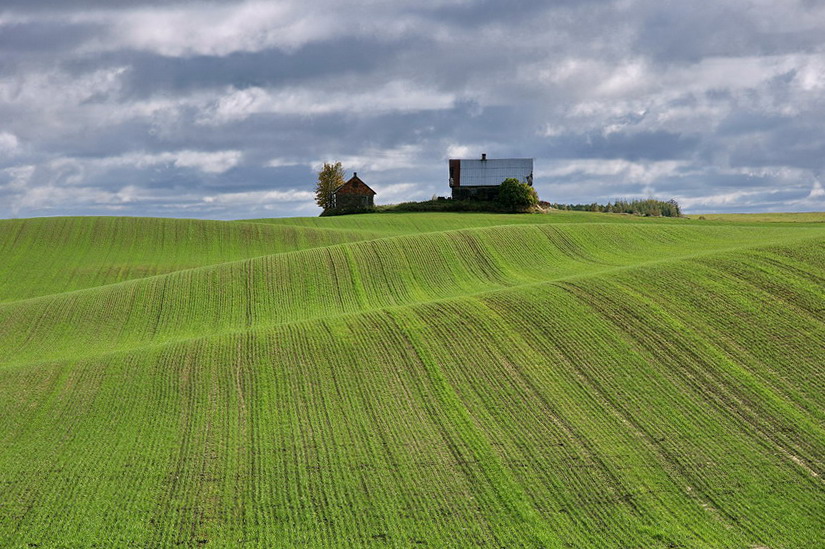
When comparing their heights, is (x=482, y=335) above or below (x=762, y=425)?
above

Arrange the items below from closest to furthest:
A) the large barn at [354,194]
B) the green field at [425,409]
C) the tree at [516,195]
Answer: the green field at [425,409] → the tree at [516,195] → the large barn at [354,194]

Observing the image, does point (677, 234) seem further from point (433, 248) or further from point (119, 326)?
point (119, 326)

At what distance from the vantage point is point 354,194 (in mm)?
110188

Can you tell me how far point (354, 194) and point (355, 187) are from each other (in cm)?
106

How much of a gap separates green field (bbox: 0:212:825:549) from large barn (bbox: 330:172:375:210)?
190 ft

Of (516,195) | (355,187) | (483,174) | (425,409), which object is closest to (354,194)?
(355,187)

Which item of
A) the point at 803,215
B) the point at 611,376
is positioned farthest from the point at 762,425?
the point at 803,215

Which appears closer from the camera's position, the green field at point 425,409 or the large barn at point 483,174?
the green field at point 425,409

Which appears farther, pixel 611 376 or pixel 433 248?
pixel 433 248

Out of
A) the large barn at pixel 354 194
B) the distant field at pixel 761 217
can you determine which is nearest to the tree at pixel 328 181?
the large barn at pixel 354 194

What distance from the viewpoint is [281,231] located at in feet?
Result: 265

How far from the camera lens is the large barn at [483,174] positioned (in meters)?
106

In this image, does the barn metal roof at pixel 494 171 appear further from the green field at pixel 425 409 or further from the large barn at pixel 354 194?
the green field at pixel 425 409

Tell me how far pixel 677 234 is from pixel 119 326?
4660 centimetres
